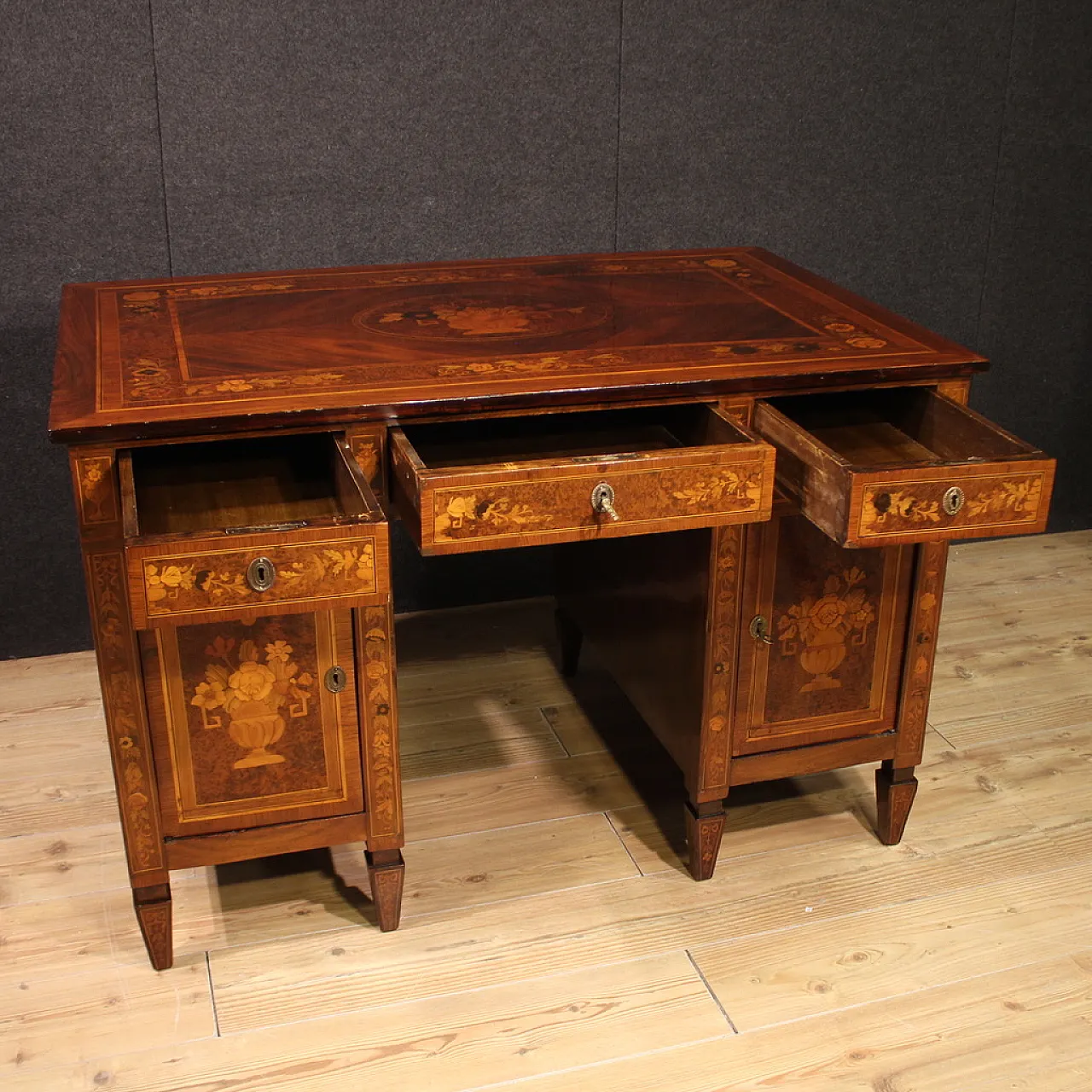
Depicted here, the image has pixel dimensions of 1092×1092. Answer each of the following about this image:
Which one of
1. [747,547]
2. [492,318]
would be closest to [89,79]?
[492,318]

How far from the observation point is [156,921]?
71.6 inches

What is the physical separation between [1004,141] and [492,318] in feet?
4.97

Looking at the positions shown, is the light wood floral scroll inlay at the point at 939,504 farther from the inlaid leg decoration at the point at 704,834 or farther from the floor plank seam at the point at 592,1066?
the floor plank seam at the point at 592,1066

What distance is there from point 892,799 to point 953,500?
2.14 ft

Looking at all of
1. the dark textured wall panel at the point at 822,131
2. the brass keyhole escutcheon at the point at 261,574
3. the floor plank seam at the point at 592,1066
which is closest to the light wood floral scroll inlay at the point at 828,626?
the floor plank seam at the point at 592,1066

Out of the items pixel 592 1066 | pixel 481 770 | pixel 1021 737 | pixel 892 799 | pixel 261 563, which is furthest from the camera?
pixel 1021 737

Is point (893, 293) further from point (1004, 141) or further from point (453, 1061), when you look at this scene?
point (453, 1061)

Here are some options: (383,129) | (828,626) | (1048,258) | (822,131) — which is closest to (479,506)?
(828,626)

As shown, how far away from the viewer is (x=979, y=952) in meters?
1.90

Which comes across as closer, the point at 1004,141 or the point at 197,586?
the point at 197,586

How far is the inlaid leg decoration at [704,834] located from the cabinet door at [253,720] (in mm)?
523

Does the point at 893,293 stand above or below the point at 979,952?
above

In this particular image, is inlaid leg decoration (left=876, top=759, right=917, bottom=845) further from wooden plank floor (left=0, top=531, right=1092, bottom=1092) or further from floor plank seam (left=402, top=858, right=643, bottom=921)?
floor plank seam (left=402, top=858, right=643, bottom=921)

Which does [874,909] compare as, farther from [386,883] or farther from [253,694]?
[253,694]
